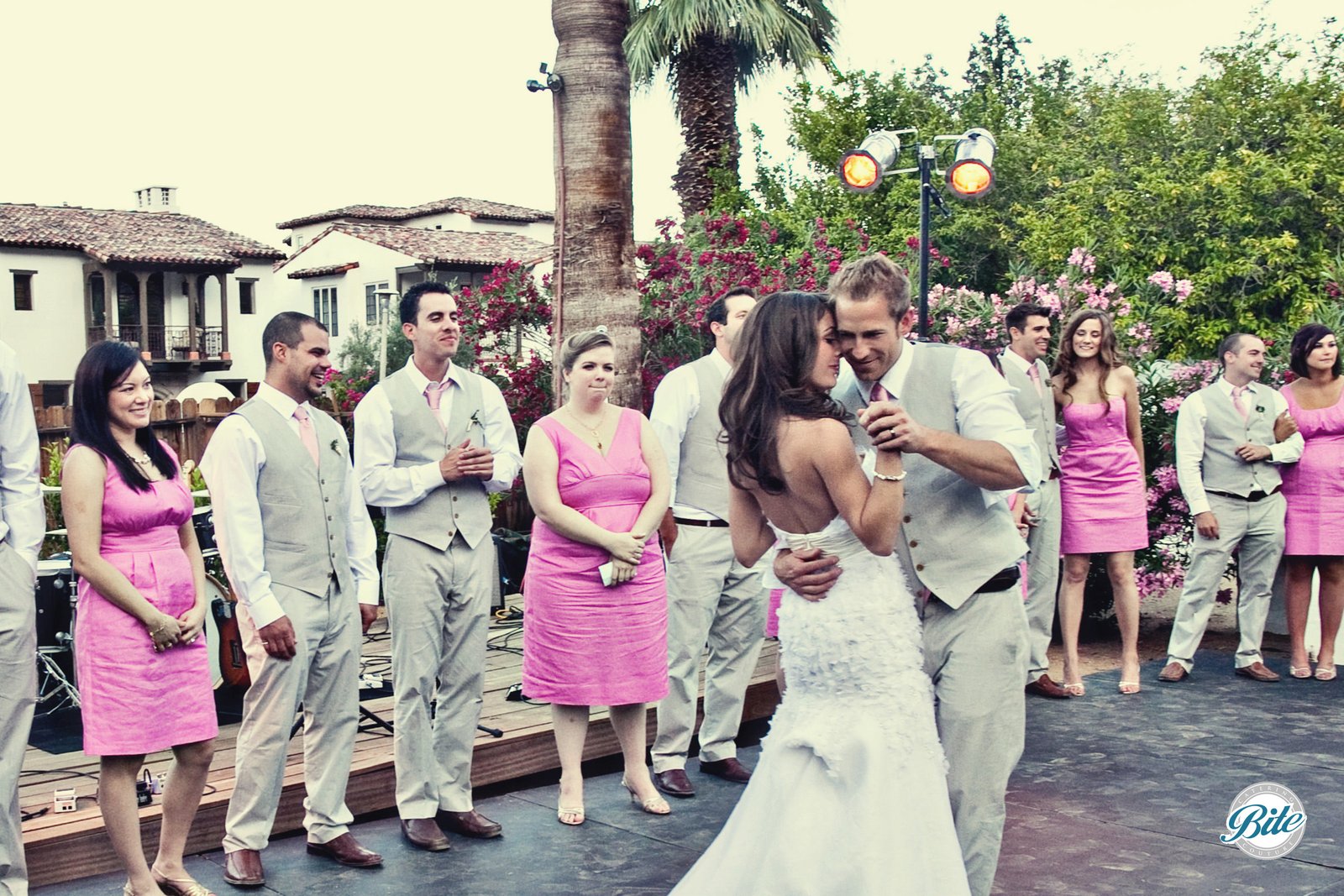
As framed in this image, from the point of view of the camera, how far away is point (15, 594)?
4109 mm

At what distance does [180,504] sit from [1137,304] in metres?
8.36

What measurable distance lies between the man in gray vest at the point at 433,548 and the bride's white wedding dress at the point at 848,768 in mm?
1803

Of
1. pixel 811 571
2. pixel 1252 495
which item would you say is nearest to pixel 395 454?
pixel 811 571

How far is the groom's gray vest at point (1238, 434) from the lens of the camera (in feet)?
25.5

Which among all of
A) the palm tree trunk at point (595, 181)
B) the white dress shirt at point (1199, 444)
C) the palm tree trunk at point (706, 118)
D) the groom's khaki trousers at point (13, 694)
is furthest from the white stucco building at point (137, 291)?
the groom's khaki trousers at point (13, 694)

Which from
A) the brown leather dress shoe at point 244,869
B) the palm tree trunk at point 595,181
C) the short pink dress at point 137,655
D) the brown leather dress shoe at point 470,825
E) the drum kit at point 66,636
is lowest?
the brown leather dress shoe at point 470,825

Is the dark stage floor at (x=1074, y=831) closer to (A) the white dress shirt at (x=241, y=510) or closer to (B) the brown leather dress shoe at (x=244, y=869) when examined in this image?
(B) the brown leather dress shoe at (x=244, y=869)

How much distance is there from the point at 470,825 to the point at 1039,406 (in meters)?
3.82

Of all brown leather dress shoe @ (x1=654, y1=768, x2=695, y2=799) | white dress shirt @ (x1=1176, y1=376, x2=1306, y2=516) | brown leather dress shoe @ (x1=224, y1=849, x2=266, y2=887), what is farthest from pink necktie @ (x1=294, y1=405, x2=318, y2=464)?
white dress shirt @ (x1=1176, y1=376, x2=1306, y2=516)

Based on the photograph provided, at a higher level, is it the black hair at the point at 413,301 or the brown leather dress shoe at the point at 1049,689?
the black hair at the point at 413,301

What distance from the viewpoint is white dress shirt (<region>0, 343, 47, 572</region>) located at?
4172 mm

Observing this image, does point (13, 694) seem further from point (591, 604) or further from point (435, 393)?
point (591, 604)

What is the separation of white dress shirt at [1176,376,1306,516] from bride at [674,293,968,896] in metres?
4.77

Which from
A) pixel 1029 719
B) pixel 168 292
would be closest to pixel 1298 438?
pixel 1029 719
